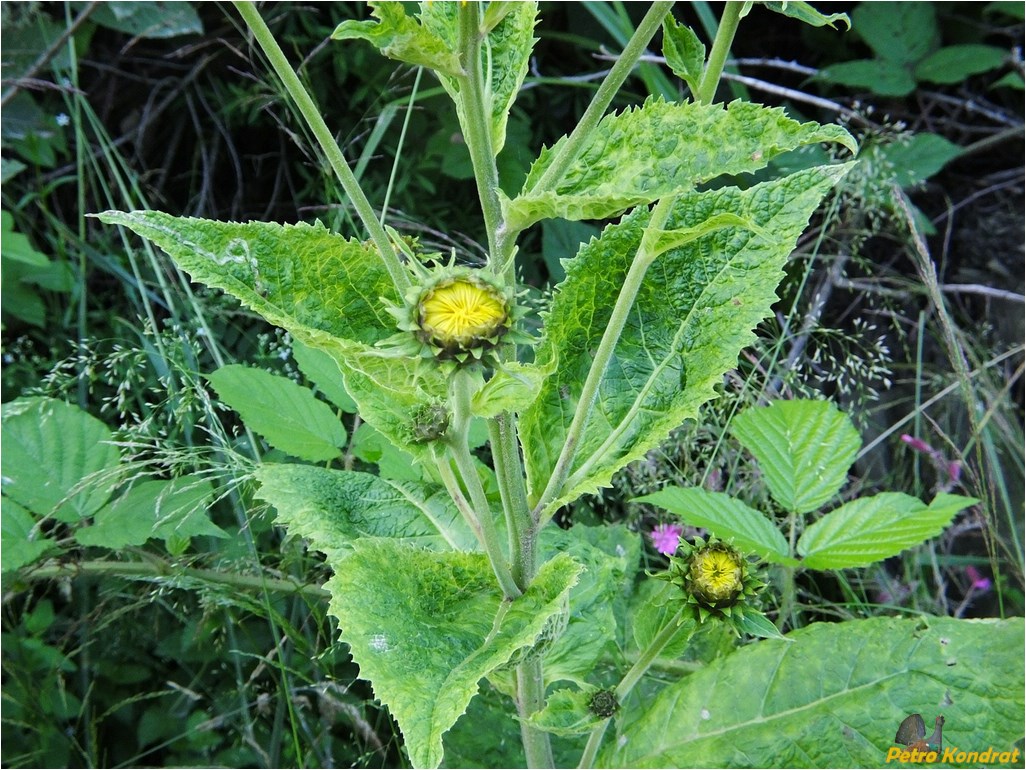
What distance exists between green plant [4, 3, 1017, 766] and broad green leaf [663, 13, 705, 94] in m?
0.03

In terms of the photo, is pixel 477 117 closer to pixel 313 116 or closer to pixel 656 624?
pixel 313 116

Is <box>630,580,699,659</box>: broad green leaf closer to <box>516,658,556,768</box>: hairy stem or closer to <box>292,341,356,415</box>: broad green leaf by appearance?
<box>516,658,556,768</box>: hairy stem

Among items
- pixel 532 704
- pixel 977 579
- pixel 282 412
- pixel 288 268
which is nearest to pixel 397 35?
pixel 288 268

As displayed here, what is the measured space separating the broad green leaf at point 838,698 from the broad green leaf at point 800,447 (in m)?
0.23

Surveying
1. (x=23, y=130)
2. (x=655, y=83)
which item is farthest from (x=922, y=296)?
(x=23, y=130)

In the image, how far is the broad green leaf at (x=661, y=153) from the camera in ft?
2.91

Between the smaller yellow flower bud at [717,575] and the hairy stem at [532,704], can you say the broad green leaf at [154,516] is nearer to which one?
the hairy stem at [532,704]

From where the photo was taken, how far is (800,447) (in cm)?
155

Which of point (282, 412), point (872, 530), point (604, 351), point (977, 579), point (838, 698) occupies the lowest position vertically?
point (977, 579)

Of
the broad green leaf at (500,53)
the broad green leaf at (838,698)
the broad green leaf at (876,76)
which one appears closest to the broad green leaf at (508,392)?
the broad green leaf at (500,53)

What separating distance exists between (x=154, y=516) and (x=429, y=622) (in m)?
0.77

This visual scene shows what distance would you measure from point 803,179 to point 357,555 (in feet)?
2.26

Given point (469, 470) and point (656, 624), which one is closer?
point (469, 470)

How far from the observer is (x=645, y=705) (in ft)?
5.18
